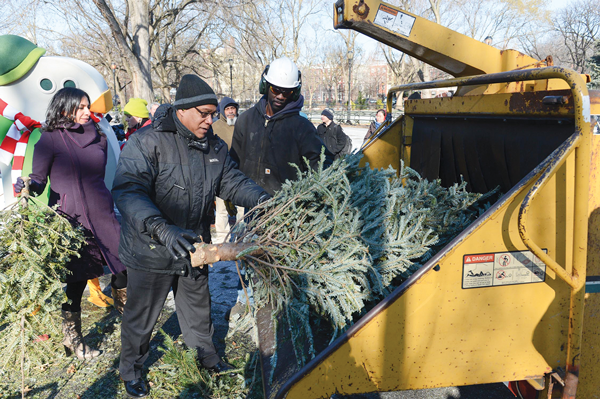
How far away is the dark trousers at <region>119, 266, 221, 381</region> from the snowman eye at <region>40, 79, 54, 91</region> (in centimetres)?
291

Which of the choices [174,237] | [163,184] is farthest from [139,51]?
[174,237]

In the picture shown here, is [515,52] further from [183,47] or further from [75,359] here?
[183,47]

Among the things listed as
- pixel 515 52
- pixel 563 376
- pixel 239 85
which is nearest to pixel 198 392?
pixel 563 376

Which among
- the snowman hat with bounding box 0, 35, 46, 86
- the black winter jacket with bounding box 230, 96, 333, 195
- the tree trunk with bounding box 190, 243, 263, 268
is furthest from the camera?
the snowman hat with bounding box 0, 35, 46, 86

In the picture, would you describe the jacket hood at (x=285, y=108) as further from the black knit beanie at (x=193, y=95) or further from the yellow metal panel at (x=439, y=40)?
the black knit beanie at (x=193, y=95)

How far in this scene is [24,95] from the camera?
4410mm

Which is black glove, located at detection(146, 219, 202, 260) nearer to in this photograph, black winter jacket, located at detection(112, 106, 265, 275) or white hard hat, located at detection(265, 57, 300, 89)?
black winter jacket, located at detection(112, 106, 265, 275)

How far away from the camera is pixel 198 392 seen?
9.70 feet

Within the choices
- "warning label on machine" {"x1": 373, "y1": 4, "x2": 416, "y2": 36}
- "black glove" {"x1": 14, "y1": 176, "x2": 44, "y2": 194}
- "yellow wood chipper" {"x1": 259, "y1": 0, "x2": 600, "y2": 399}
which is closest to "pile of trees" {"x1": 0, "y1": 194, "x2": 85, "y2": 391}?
"black glove" {"x1": 14, "y1": 176, "x2": 44, "y2": 194}

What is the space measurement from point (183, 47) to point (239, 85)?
113 ft

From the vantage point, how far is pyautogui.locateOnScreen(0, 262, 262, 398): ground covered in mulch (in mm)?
2941

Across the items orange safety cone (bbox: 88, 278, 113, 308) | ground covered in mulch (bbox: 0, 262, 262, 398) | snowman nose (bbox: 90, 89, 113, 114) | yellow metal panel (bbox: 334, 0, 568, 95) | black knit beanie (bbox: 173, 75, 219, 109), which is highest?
yellow metal panel (bbox: 334, 0, 568, 95)

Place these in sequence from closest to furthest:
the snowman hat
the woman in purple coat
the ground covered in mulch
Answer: the ground covered in mulch → the woman in purple coat → the snowman hat

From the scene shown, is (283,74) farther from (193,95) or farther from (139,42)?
A: (139,42)
